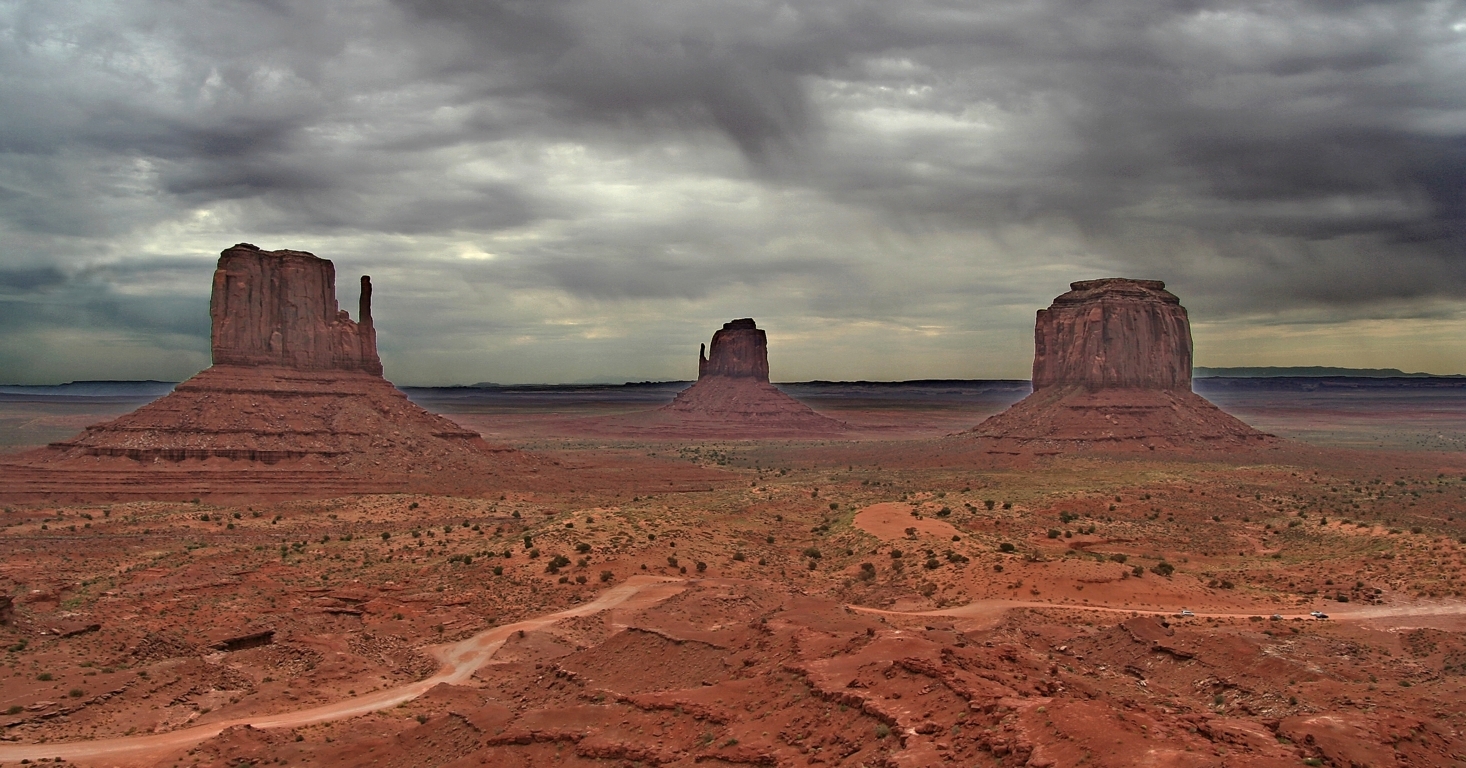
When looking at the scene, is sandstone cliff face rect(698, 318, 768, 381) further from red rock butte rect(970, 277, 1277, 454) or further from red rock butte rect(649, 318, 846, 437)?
red rock butte rect(970, 277, 1277, 454)

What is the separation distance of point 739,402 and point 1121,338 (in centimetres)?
7883

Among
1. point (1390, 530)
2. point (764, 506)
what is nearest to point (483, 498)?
point (764, 506)

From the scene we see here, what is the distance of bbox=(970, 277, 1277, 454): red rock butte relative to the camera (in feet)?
288

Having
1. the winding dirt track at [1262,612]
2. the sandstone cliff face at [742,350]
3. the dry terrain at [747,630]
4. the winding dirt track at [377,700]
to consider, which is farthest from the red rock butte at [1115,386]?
the sandstone cliff face at [742,350]

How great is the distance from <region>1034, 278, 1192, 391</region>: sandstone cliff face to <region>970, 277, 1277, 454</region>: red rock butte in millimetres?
102

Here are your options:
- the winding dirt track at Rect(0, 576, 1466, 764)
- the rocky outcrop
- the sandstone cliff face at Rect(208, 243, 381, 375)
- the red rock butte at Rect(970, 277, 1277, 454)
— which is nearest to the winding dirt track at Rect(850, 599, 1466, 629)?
the winding dirt track at Rect(0, 576, 1466, 764)

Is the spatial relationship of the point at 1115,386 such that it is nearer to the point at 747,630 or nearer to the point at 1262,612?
the point at 1262,612

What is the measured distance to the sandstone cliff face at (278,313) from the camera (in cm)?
7306

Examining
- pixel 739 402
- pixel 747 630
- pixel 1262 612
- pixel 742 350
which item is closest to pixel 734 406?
pixel 739 402

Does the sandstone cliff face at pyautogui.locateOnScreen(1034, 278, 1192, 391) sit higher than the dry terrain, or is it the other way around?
the sandstone cliff face at pyautogui.locateOnScreen(1034, 278, 1192, 391)

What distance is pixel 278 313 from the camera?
74625mm

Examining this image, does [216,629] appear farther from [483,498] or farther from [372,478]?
[372,478]

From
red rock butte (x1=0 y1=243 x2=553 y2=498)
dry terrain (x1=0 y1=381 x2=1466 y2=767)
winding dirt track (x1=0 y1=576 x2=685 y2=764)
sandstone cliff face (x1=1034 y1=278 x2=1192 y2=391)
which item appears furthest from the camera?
sandstone cliff face (x1=1034 y1=278 x2=1192 y2=391)

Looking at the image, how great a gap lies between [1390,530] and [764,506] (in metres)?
30.4
